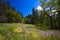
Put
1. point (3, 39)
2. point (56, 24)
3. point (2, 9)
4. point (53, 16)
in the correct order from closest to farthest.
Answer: point (3, 39), point (56, 24), point (53, 16), point (2, 9)

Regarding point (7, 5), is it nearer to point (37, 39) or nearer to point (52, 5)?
point (52, 5)

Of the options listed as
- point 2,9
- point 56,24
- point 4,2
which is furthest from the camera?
point 4,2

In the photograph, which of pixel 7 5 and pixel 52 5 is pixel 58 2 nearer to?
pixel 52 5

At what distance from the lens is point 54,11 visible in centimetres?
2359

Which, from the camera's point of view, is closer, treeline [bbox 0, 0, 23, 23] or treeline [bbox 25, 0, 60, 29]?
treeline [bbox 25, 0, 60, 29]

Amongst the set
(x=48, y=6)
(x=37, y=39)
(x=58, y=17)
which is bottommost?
(x=37, y=39)

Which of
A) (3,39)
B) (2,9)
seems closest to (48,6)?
(2,9)

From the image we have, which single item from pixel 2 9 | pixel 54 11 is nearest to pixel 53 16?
pixel 54 11

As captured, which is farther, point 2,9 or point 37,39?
point 2,9

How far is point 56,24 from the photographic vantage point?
71.8 ft

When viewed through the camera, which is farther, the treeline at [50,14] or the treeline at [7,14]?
the treeline at [7,14]

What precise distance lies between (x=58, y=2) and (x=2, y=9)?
14.6 m

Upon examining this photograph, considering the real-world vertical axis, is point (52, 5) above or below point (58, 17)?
above

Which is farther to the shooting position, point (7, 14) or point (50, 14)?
point (7, 14)
